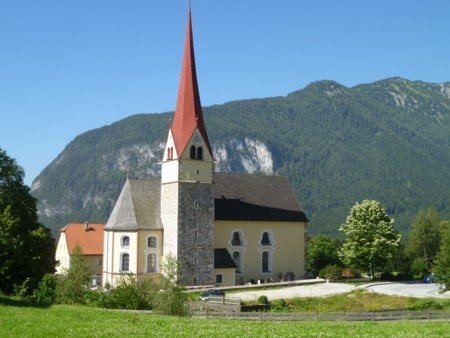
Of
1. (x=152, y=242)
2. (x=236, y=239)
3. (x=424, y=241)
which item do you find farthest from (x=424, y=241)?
(x=152, y=242)

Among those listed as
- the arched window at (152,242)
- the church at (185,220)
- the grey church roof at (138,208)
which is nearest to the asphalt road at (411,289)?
the church at (185,220)

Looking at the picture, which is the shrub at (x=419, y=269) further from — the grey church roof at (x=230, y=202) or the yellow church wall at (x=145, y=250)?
the yellow church wall at (x=145, y=250)

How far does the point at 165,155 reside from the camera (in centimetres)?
5250

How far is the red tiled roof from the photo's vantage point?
229 feet

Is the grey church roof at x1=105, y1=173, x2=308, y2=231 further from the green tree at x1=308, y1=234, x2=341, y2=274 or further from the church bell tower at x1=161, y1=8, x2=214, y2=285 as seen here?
the green tree at x1=308, y1=234, x2=341, y2=274

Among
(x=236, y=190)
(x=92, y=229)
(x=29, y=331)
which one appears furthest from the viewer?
(x=92, y=229)

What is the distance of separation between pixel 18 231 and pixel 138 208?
12.4m

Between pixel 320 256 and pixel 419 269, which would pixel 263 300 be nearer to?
pixel 320 256

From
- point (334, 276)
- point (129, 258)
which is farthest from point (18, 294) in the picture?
point (334, 276)

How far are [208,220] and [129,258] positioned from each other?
6.89 m

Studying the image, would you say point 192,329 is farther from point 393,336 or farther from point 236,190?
point 236,190

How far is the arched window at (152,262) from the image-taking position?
1994 inches

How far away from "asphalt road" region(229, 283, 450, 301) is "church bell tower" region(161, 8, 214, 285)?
4622 millimetres

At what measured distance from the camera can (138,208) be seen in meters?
51.5
